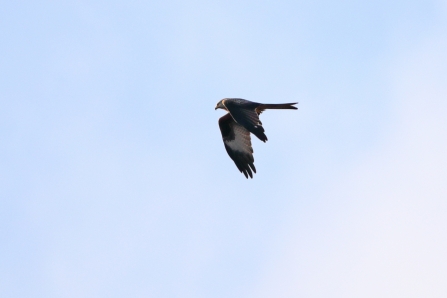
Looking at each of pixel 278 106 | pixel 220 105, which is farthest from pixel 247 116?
pixel 220 105

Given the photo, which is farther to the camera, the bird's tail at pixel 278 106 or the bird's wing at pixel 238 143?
the bird's wing at pixel 238 143

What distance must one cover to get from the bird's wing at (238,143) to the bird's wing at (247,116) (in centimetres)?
184

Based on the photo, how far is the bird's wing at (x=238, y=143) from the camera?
18.8 meters

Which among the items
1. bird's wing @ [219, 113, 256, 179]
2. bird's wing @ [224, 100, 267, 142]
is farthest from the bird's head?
bird's wing @ [224, 100, 267, 142]

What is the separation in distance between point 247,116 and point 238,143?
273 centimetres

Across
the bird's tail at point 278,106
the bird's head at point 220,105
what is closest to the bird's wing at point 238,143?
the bird's head at point 220,105

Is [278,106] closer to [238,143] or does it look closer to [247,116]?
[247,116]

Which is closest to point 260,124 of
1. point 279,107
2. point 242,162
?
point 279,107

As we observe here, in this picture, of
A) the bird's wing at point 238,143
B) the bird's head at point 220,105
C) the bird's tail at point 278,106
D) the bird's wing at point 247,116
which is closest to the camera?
the bird's wing at point 247,116

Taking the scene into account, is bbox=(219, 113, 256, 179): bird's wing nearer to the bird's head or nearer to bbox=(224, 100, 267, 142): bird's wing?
the bird's head

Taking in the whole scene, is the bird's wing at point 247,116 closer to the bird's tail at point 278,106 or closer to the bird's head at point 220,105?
the bird's tail at point 278,106

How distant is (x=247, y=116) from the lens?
1630 centimetres

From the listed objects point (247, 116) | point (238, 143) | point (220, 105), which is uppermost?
point (220, 105)

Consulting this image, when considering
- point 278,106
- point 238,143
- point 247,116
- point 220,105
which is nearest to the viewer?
point 247,116
